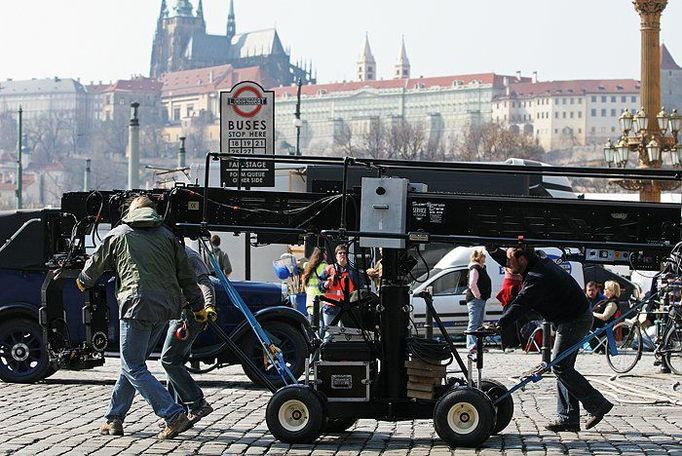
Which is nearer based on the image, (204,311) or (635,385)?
(204,311)

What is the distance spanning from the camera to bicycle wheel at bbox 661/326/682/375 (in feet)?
62.7

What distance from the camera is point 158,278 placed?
11.3 m

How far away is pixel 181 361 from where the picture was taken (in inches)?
473

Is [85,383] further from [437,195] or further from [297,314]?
[437,195]

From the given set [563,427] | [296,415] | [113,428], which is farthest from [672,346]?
[113,428]

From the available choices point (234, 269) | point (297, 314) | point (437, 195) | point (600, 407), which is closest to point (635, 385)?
point (297, 314)

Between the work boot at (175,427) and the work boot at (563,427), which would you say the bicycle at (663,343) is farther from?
the work boot at (175,427)

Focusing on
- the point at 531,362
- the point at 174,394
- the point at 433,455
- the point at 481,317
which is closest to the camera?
the point at 433,455

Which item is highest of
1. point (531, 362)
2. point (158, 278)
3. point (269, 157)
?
point (269, 157)

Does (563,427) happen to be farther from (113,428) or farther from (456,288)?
(456,288)

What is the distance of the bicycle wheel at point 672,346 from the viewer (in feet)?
62.7

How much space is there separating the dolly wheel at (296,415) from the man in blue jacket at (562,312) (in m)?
1.53

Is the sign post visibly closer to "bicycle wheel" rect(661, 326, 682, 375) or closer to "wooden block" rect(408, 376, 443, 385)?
"bicycle wheel" rect(661, 326, 682, 375)

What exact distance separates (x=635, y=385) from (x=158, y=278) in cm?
757
